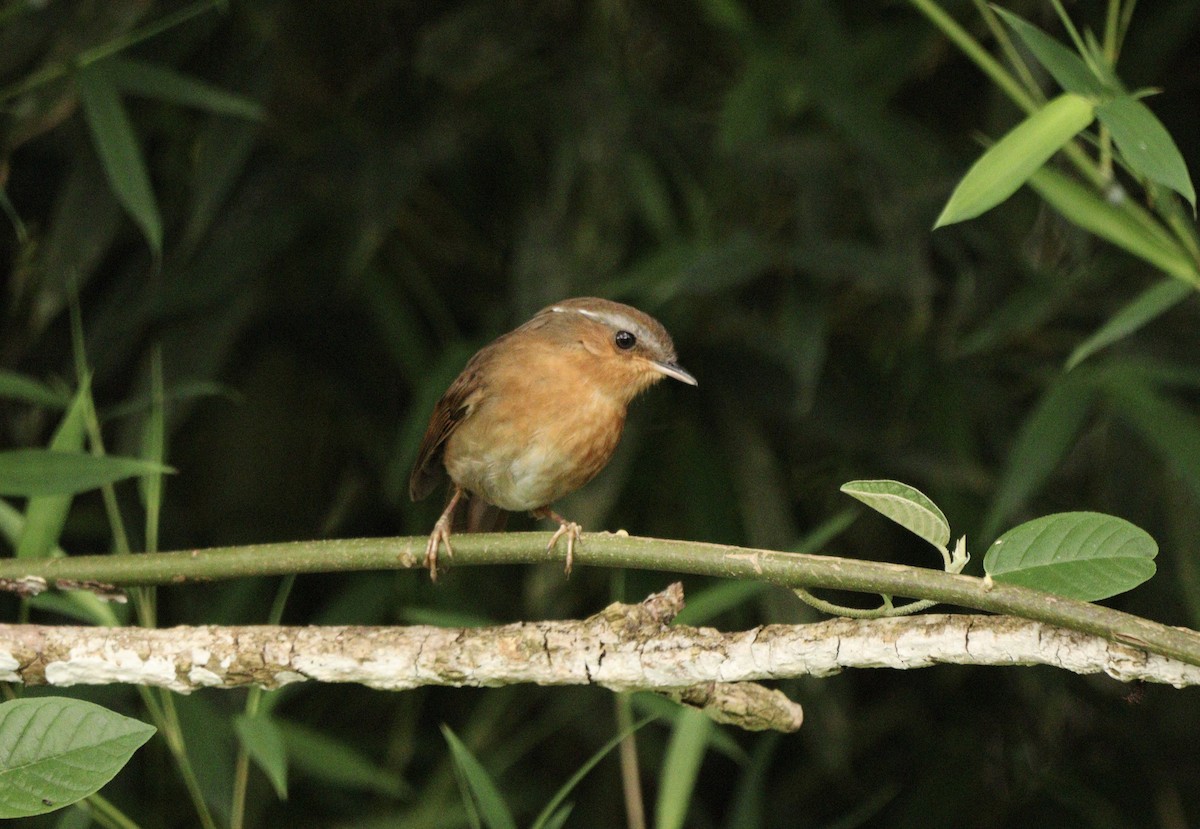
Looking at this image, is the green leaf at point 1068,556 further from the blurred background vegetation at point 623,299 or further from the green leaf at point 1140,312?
the blurred background vegetation at point 623,299

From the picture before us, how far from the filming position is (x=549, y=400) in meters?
2.57

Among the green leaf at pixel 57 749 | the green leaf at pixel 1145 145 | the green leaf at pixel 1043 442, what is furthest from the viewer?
the green leaf at pixel 1043 442

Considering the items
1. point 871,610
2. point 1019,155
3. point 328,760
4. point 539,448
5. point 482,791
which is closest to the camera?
point 871,610

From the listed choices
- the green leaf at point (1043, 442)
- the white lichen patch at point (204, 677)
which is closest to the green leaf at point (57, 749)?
the white lichen patch at point (204, 677)

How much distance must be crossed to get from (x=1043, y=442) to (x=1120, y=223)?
2.69 feet

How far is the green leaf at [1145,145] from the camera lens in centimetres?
169

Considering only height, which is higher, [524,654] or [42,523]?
[42,523]

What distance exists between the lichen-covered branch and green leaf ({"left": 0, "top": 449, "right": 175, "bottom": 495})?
→ 351 mm

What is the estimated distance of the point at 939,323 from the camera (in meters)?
3.39

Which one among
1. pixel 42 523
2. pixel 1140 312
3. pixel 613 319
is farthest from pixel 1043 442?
pixel 42 523

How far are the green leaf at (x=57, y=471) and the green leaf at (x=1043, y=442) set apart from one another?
1.63 meters

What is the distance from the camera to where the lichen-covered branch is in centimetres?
153

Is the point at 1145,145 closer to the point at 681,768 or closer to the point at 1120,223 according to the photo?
the point at 1120,223

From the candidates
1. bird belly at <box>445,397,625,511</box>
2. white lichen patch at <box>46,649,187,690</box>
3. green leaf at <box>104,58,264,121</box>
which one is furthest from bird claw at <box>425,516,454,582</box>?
green leaf at <box>104,58,264,121</box>
